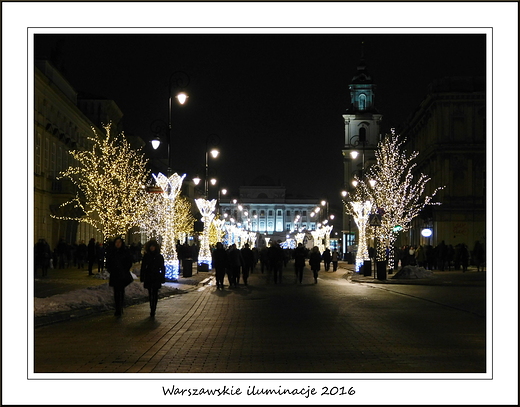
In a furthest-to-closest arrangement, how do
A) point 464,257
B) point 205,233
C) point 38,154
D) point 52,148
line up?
point 52,148 < point 205,233 < point 38,154 < point 464,257

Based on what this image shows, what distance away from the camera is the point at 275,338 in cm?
1454

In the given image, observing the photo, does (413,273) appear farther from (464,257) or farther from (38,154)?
(38,154)

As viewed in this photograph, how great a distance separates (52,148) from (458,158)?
100 ft

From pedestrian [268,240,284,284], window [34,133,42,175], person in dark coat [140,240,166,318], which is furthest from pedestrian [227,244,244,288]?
window [34,133,42,175]

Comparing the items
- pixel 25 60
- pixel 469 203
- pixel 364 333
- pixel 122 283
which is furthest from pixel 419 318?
pixel 469 203

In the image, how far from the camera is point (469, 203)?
6625cm

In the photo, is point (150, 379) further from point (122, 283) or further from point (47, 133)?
point (47, 133)

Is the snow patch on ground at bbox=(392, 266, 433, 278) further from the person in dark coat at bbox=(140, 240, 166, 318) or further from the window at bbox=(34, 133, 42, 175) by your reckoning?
the person in dark coat at bbox=(140, 240, 166, 318)

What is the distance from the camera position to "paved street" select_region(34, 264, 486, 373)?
37.0 ft

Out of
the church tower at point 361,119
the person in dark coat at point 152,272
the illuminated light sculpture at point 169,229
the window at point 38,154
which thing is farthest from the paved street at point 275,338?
the church tower at point 361,119

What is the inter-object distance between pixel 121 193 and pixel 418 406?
34.8 m

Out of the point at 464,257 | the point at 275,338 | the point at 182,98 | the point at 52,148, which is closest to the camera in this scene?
the point at 275,338

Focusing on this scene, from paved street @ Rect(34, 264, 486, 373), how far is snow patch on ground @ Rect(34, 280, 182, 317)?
0.52m

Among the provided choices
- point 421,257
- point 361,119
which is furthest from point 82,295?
point 361,119
